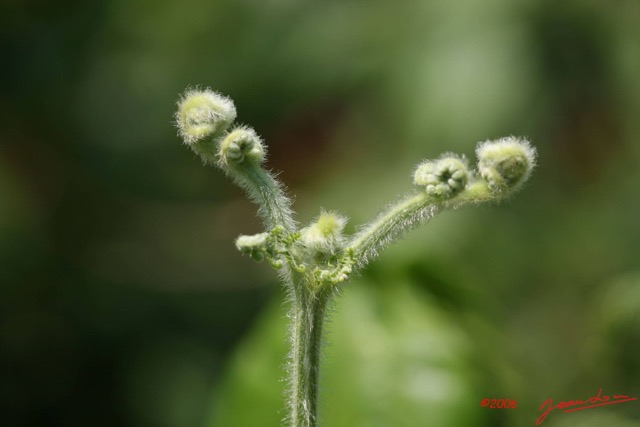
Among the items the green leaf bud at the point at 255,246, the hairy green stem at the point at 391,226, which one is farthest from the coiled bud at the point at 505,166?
the green leaf bud at the point at 255,246

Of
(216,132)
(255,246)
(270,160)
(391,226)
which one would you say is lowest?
(255,246)

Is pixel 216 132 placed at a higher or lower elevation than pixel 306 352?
higher

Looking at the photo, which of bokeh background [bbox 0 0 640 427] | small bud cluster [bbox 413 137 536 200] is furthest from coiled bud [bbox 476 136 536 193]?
bokeh background [bbox 0 0 640 427]

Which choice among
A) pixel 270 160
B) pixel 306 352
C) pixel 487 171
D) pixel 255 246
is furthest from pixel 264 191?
pixel 270 160

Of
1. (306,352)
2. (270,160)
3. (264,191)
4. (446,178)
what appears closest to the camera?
(306,352)

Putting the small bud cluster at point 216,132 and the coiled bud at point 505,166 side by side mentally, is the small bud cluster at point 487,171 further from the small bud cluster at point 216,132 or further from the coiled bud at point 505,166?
the small bud cluster at point 216,132

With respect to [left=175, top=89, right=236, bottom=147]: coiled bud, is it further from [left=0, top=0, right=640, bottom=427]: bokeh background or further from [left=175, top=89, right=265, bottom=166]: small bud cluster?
[left=0, top=0, right=640, bottom=427]: bokeh background

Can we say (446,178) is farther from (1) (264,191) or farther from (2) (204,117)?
(2) (204,117)
